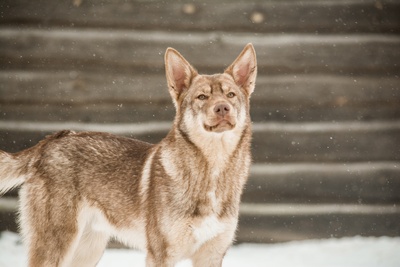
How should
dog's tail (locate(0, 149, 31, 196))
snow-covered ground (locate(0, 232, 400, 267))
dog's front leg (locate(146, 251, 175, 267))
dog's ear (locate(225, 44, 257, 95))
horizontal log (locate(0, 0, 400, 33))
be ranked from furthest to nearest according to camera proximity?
1. horizontal log (locate(0, 0, 400, 33))
2. snow-covered ground (locate(0, 232, 400, 267))
3. dog's tail (locate(0, 149, 31, 196))
4. dog's ear (locate(225, 44, 257, 95))
5. dog's front leg (locate(146, 251, 175, 267))

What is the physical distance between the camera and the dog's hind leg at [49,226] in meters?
3.90

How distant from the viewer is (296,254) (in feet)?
17.8

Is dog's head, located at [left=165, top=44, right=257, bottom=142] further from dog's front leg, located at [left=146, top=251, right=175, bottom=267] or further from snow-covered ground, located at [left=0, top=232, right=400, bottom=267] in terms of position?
snow-covered ground, located at [left=0, top=232, right=400, bottom=267]

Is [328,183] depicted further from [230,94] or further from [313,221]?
[230,94]

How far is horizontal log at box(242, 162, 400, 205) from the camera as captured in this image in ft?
18.5

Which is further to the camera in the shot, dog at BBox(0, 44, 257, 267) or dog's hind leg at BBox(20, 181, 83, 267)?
dog's hind leg at BBox(20, 181, 83, 267)

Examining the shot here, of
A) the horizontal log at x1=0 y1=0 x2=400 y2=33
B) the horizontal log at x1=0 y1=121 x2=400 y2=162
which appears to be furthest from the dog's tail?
the horizontal log at x1=0 y1=0 x2=400 y2=33

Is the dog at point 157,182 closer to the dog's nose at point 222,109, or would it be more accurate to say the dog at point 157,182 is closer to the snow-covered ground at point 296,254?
the dog's nose at point 222,109

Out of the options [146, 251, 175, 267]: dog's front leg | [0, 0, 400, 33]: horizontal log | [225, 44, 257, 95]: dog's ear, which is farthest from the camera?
[0, 0, 400, 33]: horizontal log

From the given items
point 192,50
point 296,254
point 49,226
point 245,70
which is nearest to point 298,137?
point 296,254

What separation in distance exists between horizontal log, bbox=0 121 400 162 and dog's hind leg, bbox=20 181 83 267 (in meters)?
1.68

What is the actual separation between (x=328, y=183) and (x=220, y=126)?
7.70 feet

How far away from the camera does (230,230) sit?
375 centimetres

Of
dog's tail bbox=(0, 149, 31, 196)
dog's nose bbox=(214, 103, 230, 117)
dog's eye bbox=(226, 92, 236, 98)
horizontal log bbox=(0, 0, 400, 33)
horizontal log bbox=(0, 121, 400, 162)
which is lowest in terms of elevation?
horizontal log bbox=(0, 121, 400, 162)
